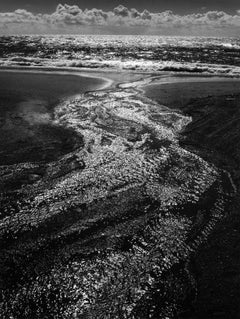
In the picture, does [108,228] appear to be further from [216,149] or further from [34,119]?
[34,119]

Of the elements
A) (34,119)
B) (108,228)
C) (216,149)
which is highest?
(216,149)

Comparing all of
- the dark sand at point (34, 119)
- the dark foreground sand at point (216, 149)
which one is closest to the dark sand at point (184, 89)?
the dark foreground sand at point (216, 149)

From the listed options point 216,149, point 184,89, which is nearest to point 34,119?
point 216,149

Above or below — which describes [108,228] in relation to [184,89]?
below

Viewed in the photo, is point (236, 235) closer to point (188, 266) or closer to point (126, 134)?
point (188, 266)

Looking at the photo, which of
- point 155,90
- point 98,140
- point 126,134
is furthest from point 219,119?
point 155,90

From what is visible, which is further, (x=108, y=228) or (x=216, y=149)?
(x=216, y=149)

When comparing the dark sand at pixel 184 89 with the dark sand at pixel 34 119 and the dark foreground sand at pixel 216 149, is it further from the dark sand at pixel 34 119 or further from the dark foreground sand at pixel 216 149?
the dark sand at pixel 34 119
